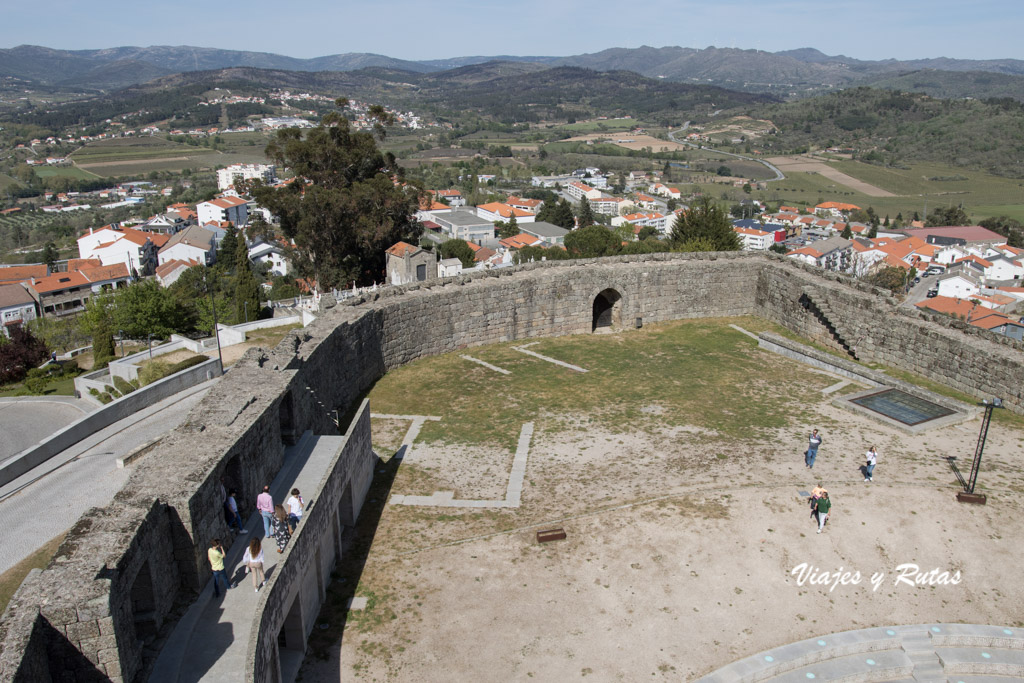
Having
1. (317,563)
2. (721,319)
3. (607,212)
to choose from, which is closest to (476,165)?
(607,212)

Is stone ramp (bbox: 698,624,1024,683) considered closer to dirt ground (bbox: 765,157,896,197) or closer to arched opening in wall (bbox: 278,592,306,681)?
arched opening in wall (bbox: 278,592,306,681)

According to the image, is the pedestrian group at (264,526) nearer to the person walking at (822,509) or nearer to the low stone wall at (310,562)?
the low stone wall at (310,562)

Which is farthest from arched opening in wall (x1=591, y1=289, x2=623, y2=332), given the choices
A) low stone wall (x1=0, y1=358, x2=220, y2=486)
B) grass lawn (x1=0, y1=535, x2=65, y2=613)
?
grass lawn (x1=0, y1=535, x2=65, y2=613)

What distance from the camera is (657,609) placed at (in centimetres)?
1053

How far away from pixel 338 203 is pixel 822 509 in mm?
28442

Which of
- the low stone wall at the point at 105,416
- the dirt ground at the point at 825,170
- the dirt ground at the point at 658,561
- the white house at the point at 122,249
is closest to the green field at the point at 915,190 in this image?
the dirt ground at the point at 825,170

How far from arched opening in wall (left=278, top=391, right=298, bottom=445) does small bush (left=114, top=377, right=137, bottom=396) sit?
1628 centimetres

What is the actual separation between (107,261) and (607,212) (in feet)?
243

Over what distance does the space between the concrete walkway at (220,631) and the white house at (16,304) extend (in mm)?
58586

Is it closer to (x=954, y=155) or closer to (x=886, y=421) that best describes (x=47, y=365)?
(x=886, y=421)

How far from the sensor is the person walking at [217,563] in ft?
29.8

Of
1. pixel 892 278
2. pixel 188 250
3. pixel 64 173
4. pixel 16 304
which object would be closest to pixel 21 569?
pixel 16 304

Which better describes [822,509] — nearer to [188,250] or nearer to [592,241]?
[592,241]

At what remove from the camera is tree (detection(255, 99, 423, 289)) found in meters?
35.8
